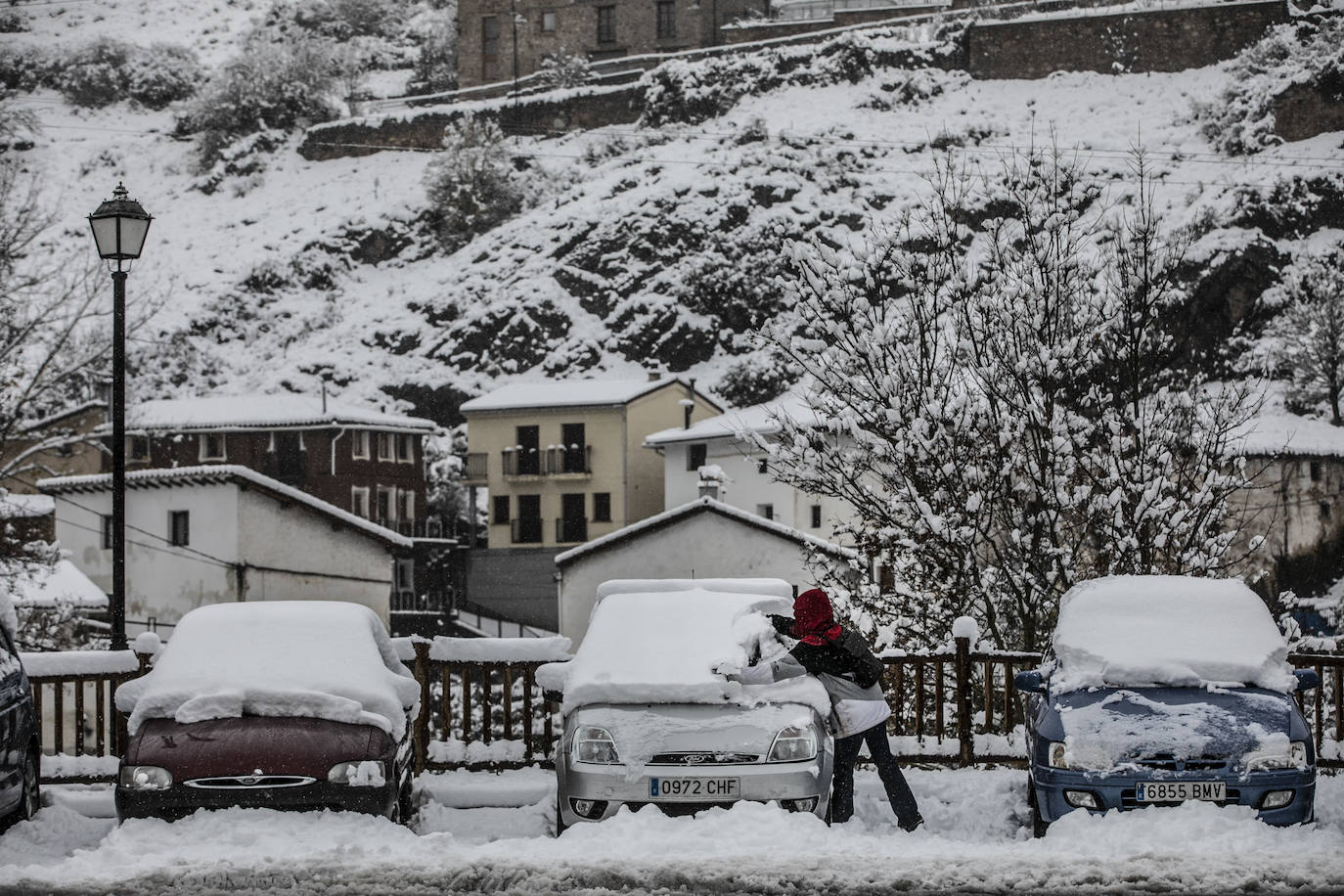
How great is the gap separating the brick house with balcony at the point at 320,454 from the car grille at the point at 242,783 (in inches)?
1939

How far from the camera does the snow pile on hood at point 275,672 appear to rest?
9.46 metres

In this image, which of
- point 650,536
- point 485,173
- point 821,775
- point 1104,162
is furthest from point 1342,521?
point 485,173

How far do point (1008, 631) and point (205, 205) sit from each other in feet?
295

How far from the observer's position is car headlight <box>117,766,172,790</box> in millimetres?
8977

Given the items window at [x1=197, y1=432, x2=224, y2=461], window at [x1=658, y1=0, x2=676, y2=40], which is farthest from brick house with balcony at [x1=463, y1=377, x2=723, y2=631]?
window at [x1=658, y1=0, x2=676, y2=40]

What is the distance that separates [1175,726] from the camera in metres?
9.04

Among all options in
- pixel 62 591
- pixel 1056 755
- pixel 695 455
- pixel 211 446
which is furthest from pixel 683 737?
pixel 211 446

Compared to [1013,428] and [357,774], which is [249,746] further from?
[1013,428]

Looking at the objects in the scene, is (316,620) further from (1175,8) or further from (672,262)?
(1175,8)

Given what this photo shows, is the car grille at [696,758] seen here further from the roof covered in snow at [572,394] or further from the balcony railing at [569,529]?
the balcony railing at [569,529]

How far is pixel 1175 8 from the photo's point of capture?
79062 millimetres

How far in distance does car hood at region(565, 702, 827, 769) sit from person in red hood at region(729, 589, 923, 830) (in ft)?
1.83

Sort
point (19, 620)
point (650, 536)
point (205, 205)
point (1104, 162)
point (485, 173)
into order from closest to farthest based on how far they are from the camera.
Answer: point (19, 620) → point (650, 536) → point (1104, 162) → point (485, 173) → point (205, 205)

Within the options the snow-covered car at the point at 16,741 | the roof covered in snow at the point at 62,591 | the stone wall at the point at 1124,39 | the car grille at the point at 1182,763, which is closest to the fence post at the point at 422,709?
the snow-covered car at the point at 16,741
